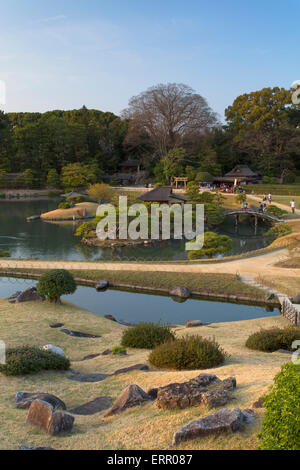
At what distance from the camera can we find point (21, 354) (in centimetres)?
730

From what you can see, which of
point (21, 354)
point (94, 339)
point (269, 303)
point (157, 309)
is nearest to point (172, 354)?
point (21, 354)

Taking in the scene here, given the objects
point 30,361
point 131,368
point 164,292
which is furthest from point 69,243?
point 131,368

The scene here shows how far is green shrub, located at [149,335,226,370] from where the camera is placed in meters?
7.23

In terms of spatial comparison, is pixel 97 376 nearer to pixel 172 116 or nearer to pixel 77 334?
pixel 77 334

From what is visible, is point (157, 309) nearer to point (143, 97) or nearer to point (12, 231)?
point (12, 231)

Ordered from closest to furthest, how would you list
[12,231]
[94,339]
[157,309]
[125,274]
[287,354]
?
[287,354] < [94,339] < [157,309] < [125,274] < [12,231]

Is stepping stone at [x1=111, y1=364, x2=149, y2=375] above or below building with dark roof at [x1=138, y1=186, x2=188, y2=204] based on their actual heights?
below

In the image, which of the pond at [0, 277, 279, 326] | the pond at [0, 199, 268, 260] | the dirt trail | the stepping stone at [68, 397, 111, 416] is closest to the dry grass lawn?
the stepping stone at [68, 397, 111, 416]

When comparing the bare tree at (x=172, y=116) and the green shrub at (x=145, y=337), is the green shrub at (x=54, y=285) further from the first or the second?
the bare tree at (x=172, y=116)

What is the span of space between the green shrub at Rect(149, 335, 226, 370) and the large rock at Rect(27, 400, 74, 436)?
2.84m

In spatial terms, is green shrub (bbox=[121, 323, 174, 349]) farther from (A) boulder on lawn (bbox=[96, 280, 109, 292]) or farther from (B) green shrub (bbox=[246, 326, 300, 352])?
(A) boulder on lawn (bbox=[96, 280, 109, 292])

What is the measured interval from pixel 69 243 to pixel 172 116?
3531 cm

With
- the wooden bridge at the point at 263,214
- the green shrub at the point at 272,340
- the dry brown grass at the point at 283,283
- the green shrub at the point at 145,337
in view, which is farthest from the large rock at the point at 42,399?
the wooden bridge at the point at 263,214

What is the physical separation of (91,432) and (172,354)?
9.42 feet
